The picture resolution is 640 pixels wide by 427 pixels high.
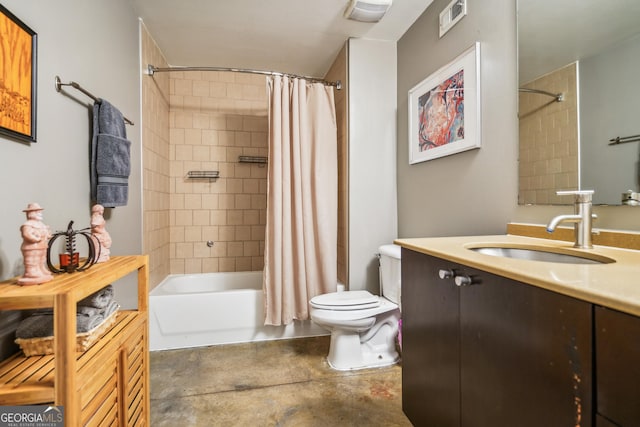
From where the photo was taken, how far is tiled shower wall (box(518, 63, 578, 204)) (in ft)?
3.72

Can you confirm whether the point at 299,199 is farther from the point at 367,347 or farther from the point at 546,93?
the point at 546,93

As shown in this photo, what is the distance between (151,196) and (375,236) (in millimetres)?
A: 1759

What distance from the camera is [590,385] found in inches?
21.2

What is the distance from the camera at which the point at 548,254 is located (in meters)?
1.09

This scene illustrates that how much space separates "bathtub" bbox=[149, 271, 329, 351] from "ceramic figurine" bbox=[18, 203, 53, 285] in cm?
134

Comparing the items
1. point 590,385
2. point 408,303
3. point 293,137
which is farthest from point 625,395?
point 293,137

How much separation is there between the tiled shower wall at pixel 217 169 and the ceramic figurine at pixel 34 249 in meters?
2.05

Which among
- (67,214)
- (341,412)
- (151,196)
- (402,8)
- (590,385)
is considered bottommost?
(341,412)

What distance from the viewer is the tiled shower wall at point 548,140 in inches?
44.6

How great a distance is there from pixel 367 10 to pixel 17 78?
1.82 meters

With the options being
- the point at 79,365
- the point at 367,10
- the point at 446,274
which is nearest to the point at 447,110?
the point at 367,10

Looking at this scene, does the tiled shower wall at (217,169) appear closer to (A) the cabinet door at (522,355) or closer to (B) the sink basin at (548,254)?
(B) the sink basin at (548,254)

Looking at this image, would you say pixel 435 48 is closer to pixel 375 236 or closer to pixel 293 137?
pixel 293 137

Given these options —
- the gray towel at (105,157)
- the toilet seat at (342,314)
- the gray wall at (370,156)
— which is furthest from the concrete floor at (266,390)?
the gray towel at (105,157)
